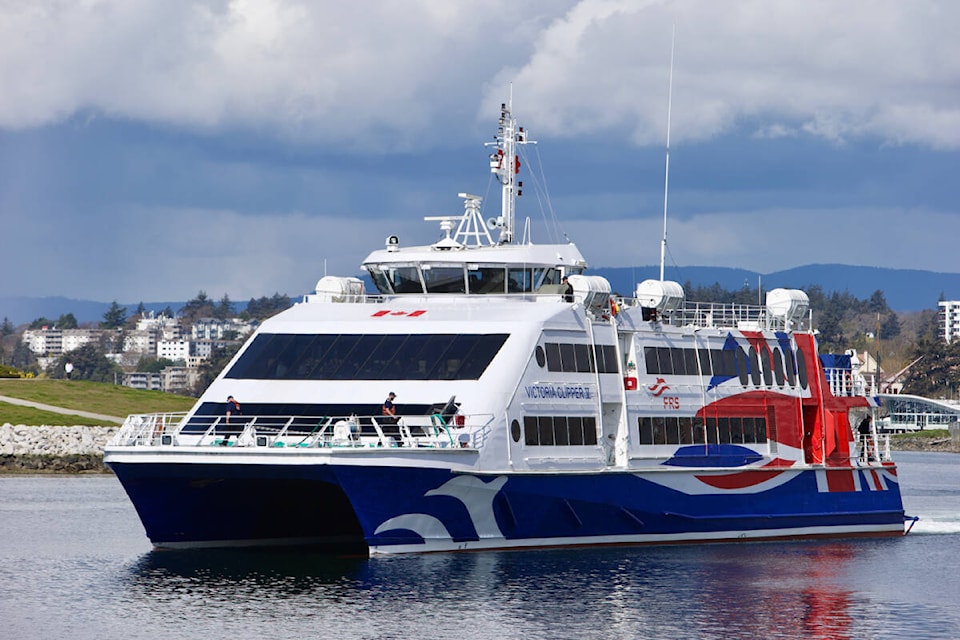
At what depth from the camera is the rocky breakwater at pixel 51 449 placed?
67.7m

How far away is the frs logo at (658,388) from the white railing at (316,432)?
17.7 ft

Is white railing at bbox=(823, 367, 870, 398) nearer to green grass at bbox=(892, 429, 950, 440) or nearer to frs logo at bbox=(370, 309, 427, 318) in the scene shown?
frs logo at bbox=(370, 309, 427, 318)

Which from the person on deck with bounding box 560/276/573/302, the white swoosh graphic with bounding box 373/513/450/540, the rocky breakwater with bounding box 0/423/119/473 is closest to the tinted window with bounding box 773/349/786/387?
the person on deck with bounding box 560/276/573/302

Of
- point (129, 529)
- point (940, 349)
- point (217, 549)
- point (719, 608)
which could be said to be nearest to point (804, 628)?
point (719, 608)

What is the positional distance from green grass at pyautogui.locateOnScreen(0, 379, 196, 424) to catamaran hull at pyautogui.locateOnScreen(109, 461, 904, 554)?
44754 mm

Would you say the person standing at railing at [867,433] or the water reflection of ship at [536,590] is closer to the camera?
the water reflection of ship at [536,590]

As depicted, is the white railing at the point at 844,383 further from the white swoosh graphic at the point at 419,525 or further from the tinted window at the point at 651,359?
the white swoosh graphic at the point at 419,525

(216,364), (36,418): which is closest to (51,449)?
(36,418)

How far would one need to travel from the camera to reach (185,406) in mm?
84125

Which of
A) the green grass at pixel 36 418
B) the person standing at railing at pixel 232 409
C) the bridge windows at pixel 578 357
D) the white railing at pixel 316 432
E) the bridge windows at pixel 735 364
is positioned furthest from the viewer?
the green grass at pixel 36 418

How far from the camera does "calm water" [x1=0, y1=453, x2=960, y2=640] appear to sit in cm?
2575

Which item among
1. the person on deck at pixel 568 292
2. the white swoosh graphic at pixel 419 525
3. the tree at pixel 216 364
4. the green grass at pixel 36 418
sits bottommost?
the white swoosh graphic at pixel 419 525

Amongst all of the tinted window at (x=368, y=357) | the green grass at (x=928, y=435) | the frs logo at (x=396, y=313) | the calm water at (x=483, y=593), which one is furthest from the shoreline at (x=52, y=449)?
the green grass at (x=928, y=435)

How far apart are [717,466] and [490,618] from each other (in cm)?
1047
